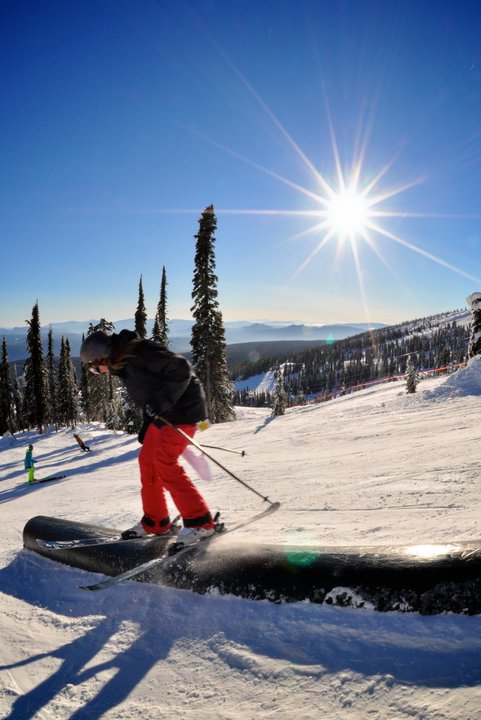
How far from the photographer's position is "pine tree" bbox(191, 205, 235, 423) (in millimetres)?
→ 27000

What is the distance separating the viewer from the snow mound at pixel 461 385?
1273 centimetres

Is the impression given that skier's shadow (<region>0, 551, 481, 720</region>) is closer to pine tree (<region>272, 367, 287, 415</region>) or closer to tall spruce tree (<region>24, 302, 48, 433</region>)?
pine tree (<region>272, 367, 287, 415</region>)

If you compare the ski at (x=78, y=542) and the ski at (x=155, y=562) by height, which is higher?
the ski at (x=155, y=562)

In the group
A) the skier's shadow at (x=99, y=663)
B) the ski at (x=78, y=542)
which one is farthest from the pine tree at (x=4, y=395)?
the skier's shadow at (x=99, y=663)

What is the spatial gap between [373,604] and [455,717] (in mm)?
736

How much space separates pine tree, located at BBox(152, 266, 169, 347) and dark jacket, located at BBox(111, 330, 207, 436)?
27.5 meters

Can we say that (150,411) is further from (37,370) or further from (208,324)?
(37,370)

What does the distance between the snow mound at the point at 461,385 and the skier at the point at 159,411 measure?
447 inches

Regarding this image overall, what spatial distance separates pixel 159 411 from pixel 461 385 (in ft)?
42.3

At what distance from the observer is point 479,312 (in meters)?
18.3

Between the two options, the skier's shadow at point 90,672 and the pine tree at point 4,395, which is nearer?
the skier's shadow at point 90,672

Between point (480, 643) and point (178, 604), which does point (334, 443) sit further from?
point (480, 643)

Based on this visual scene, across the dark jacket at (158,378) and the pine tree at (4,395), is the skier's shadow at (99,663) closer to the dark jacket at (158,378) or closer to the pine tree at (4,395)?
the dark jacket at (158,378)

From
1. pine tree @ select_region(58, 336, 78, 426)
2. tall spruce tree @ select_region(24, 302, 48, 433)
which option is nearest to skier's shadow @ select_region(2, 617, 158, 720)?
tall spruce tree @ select_region(24, 302, 48, 433)
